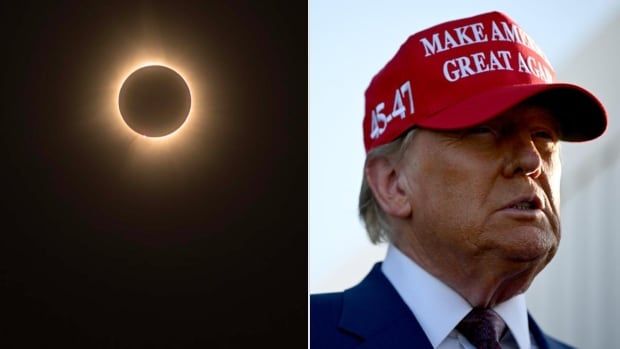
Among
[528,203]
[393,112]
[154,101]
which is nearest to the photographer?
[154,101]

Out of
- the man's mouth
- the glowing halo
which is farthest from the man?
the glowing halo

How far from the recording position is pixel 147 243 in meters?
0.98

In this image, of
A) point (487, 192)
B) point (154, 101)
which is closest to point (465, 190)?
point (487, 192)

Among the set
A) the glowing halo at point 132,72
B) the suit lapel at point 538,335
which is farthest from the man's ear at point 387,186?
the glowing halo at point 132,72

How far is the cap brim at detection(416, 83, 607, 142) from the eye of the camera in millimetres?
1098

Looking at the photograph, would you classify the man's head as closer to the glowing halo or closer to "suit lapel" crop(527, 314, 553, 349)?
"suit lapel" crop(527, 314, 553, 349)

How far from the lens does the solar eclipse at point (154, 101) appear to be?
934 mm

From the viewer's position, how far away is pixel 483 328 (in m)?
1.11

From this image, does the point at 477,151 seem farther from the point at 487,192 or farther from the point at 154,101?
the point at 154,101

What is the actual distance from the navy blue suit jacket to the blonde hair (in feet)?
0.26

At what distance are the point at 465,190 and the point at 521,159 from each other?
0.09 metres

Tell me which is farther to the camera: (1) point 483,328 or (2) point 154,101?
(1) point 483,328

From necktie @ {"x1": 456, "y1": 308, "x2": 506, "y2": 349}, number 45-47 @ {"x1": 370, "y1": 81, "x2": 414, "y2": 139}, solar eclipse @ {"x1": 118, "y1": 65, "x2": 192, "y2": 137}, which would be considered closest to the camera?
solar eclipse @ {"x1": 118, "y1": 65, "x2": 192, "y2": 137}

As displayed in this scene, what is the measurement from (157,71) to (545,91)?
520 millimetres
